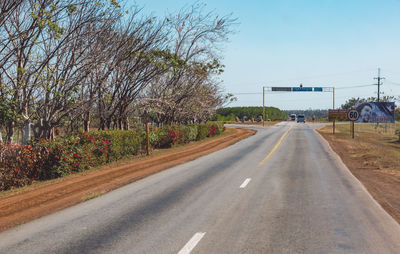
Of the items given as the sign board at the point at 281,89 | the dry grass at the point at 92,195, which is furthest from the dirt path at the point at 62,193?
the sign board at the point at 281,89

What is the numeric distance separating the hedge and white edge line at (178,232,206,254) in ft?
28.9

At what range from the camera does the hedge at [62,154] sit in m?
12.6

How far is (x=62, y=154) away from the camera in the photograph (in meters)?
14.6

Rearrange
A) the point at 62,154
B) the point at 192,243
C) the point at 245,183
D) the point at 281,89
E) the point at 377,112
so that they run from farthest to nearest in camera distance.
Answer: the point at 281,89 < the point at 377,112 < the point at 62,154 < the point at 245,183 < the point at 192,243

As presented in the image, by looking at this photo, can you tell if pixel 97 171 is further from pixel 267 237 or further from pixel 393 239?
pixel 393 239

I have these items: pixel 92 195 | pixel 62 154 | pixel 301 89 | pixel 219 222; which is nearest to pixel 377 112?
pixel 301 89

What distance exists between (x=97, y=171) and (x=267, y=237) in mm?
10953

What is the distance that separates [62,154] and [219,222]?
927 centimetres

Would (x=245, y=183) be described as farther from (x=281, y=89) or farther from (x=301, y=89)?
(x=301, y=89)

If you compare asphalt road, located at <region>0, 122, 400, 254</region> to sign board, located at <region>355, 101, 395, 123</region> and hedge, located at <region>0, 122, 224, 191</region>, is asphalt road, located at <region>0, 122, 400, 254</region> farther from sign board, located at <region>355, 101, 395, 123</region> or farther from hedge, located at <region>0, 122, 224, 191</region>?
sign board, located at <region>355, 101, 395, 123</region>

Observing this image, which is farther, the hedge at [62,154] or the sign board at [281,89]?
the sign board at [281,89]

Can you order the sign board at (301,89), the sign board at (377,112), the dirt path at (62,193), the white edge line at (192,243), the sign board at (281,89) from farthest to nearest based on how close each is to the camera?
the sign board at (301,89) < the sign board at (281,89) < the sign board at (377,112) < the dirt path at (62,193) < the white edge line at (192,243)

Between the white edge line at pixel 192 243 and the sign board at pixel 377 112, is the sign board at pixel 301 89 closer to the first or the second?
the sign board at pixel 377 112

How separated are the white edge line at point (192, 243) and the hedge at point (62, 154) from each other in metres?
8.80
